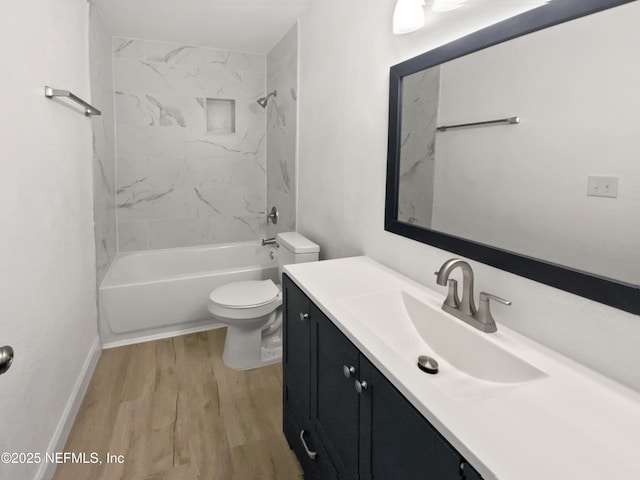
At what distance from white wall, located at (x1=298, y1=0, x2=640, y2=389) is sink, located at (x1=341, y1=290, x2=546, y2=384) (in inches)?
5.5

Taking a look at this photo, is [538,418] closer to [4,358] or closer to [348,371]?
[348,371]

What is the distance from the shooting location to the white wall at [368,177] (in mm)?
945

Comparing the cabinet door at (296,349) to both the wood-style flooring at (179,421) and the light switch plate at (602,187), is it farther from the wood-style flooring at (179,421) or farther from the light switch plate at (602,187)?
the light switch plate at (602,187)

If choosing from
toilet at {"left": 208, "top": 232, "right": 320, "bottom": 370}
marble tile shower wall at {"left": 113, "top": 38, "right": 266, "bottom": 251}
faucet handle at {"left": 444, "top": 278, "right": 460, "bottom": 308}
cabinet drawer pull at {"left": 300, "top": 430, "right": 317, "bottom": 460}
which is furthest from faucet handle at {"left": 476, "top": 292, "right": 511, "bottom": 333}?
marble tile shower wall at {"left": 113, "top": 38, "right": 266, "bottom": 251}

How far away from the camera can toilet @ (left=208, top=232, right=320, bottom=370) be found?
2.36 metres

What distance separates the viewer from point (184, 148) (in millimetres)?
3561

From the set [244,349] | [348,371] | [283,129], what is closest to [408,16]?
[348,371]

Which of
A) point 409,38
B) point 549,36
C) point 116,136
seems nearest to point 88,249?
point 116,136

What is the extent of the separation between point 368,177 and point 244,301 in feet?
3.74

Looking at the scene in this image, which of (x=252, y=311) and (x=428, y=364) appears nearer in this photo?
(x=428, y=364)

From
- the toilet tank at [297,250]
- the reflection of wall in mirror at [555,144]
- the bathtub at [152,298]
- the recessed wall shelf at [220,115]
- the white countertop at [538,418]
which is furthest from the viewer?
the recessed wall shelf at [220,115]

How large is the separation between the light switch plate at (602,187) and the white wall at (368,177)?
0.27m

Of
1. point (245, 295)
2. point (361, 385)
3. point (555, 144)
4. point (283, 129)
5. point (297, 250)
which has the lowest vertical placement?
point (245, 295)

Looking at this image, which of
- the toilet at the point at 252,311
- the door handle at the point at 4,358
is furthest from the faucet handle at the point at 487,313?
the toilet at the point at 252,311
